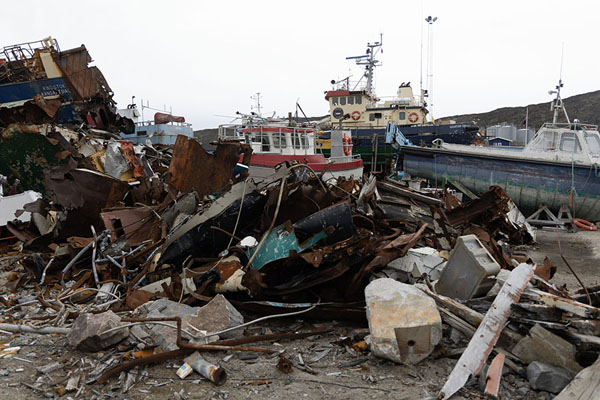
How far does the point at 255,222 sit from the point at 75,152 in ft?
17.9

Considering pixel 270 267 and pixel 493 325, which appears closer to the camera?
pixel 493 325

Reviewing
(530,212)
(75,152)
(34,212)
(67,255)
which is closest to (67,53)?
A: (75,152)

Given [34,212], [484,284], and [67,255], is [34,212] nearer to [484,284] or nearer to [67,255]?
[67,255]

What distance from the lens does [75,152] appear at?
805 cm

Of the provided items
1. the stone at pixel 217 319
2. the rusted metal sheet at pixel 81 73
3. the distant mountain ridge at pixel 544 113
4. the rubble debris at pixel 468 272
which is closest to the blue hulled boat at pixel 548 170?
the rubble debris at pixel 468 272

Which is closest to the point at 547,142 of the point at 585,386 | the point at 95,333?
the point at 585,386

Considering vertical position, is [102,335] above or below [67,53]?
below

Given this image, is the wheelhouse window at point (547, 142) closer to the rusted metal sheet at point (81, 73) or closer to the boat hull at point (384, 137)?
the boat hull at point (384, 137)

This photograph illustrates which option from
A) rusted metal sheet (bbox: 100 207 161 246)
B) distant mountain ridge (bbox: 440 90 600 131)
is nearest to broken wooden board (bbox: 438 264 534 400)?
rusted metal sheet (bbox: 100 207 161 246)

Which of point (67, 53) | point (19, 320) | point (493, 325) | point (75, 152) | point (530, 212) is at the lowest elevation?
point (530, 212)

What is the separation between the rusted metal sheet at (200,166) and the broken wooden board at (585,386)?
16.9 ft

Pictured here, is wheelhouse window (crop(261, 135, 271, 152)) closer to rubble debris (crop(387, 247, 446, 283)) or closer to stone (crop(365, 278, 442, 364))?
rubble debris (crop(387, 247, 446, 283))

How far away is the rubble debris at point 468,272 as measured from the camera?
10.7ft

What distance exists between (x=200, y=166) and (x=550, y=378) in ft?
18.3
